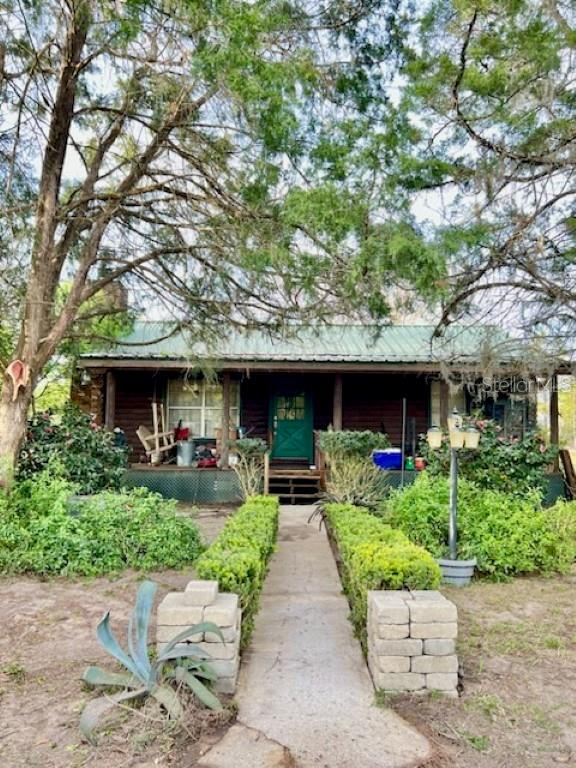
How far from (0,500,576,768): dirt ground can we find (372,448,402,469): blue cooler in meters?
5.60

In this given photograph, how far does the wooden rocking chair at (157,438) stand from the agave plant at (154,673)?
340 inches

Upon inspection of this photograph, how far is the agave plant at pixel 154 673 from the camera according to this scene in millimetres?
2980

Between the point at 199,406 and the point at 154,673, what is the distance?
10.7 metres

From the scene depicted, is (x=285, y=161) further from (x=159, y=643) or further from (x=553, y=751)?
(x=553, y=751)

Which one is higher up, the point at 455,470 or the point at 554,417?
the point at 554,417

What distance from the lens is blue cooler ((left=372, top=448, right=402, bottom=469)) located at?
36.3ft

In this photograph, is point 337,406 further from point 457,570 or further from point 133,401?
point 457,570

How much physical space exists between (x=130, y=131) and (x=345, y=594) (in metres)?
5.73

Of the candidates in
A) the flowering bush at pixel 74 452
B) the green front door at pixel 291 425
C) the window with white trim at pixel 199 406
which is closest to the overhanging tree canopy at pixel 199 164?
the flowering bush at pixel 74 452

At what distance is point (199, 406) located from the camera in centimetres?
1360

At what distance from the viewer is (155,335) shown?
44.4 ft

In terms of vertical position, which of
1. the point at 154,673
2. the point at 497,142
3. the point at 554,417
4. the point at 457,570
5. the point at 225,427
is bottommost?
the point at 457,570

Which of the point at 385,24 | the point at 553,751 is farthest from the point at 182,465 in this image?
the point at 553,751

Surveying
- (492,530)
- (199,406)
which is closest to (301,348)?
(199,406)
